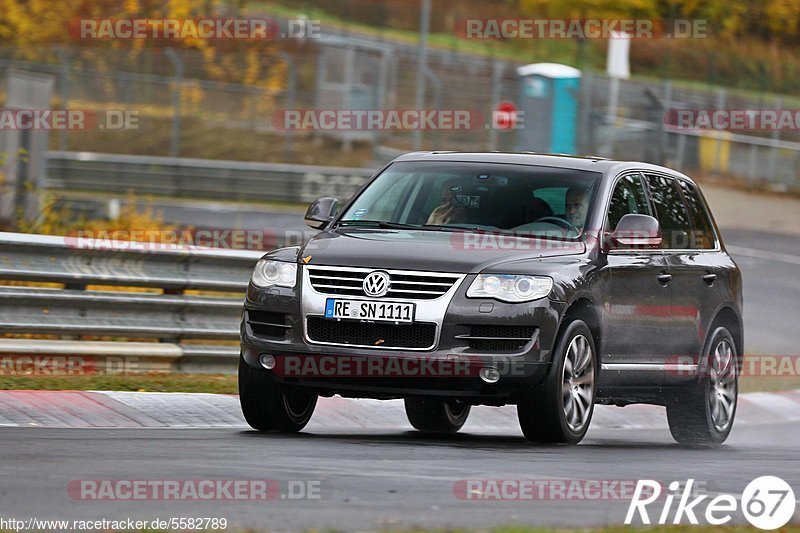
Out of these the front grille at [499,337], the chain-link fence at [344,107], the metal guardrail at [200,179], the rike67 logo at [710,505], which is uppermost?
the front grille at [499,337]

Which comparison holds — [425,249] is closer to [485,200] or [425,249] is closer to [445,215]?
[445,215]

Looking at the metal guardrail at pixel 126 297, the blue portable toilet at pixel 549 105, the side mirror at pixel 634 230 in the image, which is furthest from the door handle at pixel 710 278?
the blue portable toilet at pixel 549 105

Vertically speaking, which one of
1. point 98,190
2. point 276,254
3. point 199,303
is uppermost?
point 276,254

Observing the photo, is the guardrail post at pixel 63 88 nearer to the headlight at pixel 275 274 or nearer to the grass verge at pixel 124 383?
the grass verge at pixel 124 383

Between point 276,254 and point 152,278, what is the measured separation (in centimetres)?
328

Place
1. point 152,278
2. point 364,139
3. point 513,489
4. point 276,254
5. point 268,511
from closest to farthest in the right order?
1. point 268,511
2. point 513,489
3. point 276,254
4. point 152,278
5. point 364,139

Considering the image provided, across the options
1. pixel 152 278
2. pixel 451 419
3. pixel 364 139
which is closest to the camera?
pixel 451 419

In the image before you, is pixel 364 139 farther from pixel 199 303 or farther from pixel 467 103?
pixel 199 303

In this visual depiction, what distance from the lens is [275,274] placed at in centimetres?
956

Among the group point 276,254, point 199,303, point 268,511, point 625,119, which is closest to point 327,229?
point 276,254

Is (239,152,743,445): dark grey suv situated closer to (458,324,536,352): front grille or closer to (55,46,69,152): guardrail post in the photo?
(458,324,536,352): front grille

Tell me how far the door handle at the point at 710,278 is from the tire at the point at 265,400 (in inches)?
124

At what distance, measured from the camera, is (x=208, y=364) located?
12969 mm

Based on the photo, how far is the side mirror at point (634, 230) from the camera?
1016 centimetres
